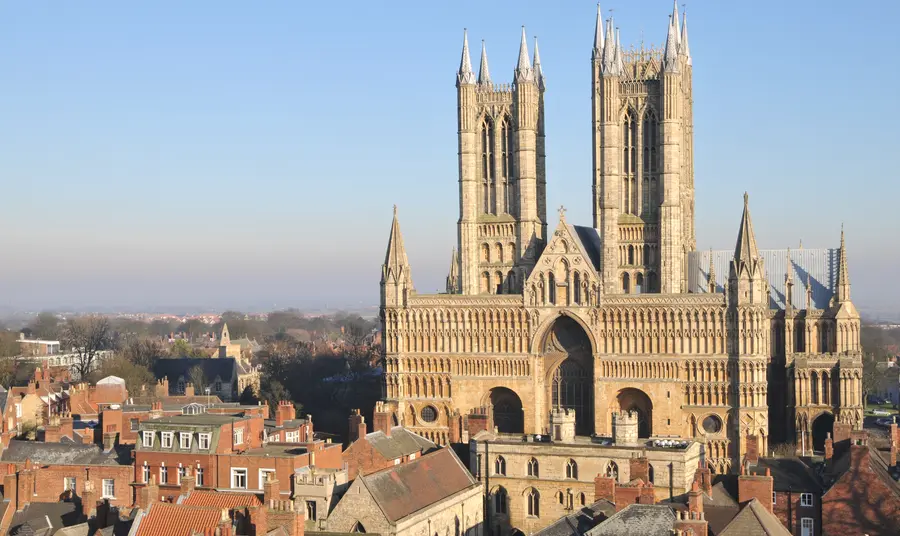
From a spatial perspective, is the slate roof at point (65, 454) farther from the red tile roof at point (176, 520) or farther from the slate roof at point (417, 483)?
the red tile roof at point (176, 520)

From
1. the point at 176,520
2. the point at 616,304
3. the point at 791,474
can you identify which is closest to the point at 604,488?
the point at 791,474

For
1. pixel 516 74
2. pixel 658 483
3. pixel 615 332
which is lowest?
pixel 658 483

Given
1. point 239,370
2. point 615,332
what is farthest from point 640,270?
point 239,370

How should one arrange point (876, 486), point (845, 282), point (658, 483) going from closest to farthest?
point (876, 486)
point (658, 483)
point (845, 282)

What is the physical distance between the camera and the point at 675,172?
328 feet

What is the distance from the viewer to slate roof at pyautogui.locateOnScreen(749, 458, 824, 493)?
206ft

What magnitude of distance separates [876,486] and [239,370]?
344 ft

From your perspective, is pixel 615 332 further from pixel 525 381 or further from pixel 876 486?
pixel 876 486

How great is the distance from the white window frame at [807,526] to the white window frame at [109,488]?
110ft

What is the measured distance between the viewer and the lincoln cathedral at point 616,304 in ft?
311

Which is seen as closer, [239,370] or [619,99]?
[619,99]

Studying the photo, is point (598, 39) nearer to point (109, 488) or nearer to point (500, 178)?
point (500, 178)

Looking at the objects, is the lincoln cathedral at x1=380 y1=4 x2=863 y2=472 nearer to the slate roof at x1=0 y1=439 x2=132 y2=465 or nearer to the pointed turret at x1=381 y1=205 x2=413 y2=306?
the pointed turret at x1=381 y1=205 x2=413 y2=306

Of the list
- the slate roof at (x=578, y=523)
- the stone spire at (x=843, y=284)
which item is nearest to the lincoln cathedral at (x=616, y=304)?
Result: the stone spire at (x=843, y=284)
